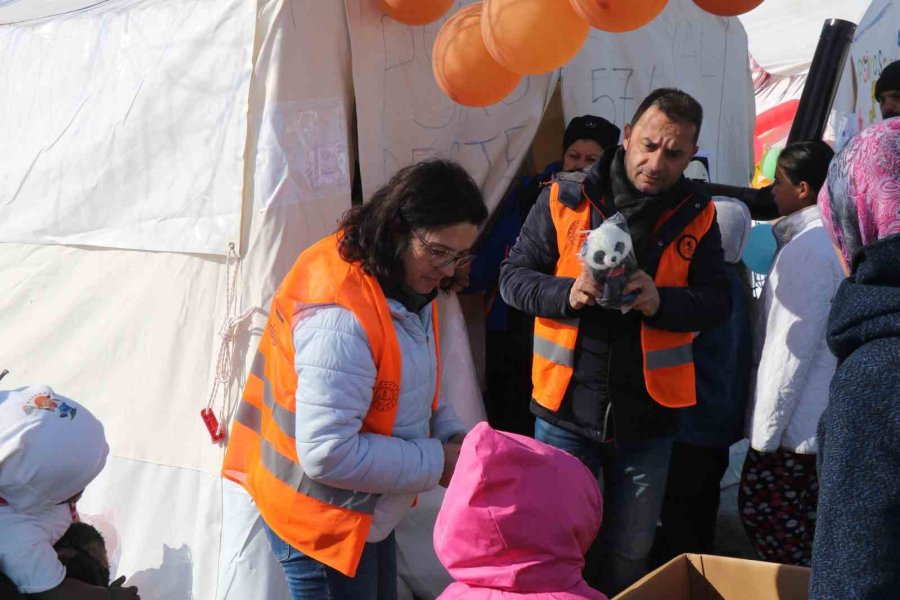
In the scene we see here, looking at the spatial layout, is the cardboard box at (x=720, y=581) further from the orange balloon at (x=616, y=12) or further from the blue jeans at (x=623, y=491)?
the orange balloon at (x=616, y=12)

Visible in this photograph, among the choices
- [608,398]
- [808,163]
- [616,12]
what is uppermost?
[616,12]

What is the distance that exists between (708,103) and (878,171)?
350cm

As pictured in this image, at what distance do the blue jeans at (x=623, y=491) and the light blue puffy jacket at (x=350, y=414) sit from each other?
0.72 m

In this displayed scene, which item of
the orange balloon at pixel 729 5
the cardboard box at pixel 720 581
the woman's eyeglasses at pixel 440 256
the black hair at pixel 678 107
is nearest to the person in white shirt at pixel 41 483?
the woman's eyeglasses at pixel 440 256

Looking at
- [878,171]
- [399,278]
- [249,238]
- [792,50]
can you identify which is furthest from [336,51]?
[792,50]

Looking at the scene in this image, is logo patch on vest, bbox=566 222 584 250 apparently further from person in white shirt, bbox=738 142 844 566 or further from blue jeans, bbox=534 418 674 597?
person in white shirt, bbox=738 142 844 566

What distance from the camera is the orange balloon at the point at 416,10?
3.13 meters

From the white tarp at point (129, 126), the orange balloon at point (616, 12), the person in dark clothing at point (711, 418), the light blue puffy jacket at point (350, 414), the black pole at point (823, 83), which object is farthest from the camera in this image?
the black pole at point (823, 83)

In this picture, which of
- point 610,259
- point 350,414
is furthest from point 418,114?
point 350,414

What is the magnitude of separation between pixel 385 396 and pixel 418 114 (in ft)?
5.72

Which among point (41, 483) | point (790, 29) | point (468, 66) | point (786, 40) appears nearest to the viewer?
point (41, 483)

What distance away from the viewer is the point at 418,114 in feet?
11.5

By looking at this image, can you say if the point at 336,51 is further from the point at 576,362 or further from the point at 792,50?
the point at 792,50

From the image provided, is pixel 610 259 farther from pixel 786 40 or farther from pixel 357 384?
pixel 786 40
